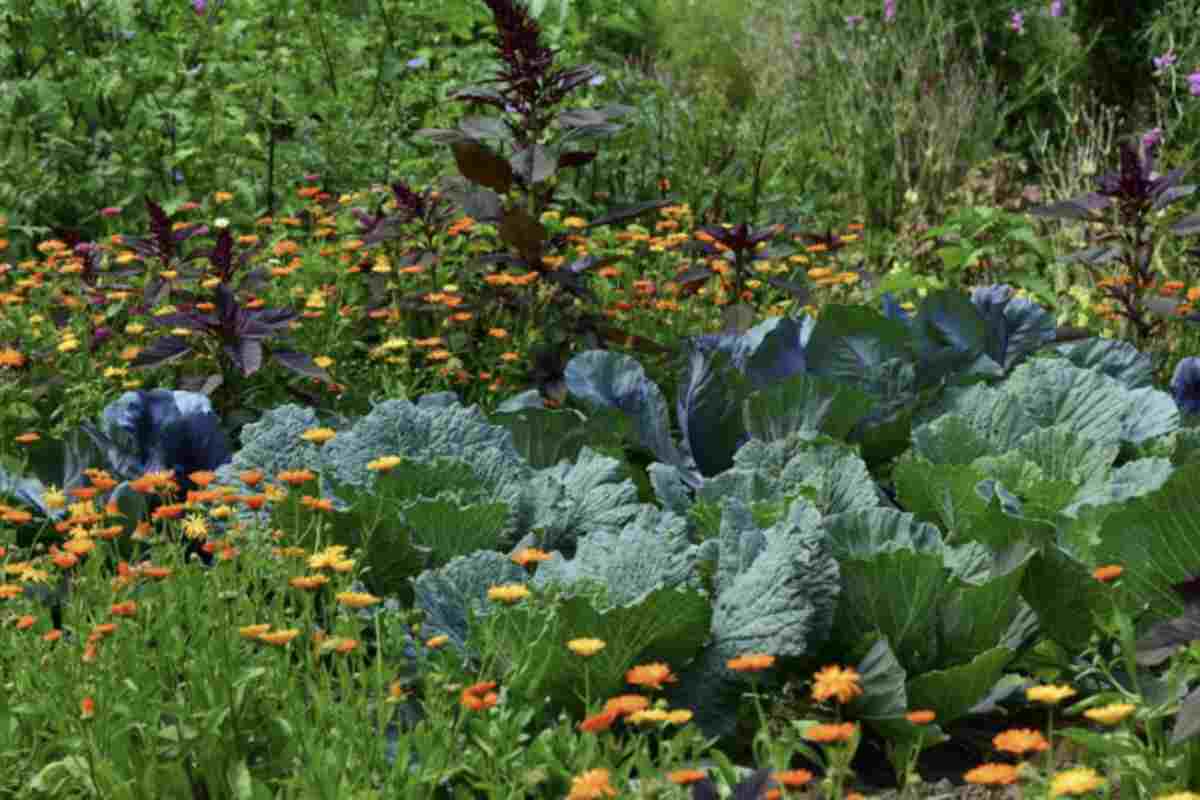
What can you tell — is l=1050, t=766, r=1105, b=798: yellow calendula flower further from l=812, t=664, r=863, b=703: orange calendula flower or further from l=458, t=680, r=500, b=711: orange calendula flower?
l=458, t=680, r=500, b=711: orange calendula flower

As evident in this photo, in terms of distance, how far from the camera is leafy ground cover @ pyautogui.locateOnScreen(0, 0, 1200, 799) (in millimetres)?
2223

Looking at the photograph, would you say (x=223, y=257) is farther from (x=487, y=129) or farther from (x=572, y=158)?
(x=572, y=158)

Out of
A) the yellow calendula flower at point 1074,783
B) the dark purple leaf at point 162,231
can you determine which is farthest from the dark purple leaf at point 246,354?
the yellow calendula flower at point 1074,783

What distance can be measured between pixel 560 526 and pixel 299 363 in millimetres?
1098

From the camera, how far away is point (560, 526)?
2.99 meters

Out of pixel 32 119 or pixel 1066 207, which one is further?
pixel 32 119

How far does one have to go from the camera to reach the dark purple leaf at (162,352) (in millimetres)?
3754

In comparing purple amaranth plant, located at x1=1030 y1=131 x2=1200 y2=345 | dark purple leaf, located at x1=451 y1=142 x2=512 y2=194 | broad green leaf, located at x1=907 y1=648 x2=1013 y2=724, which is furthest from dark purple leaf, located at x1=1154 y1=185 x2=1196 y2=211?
broad green leaf, located at x1=907 y1=648 x2=1013 y2=724

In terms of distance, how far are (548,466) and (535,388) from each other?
0.69 m

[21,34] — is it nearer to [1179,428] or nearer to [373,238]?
[373,238]

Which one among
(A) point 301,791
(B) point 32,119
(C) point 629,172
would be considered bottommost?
(A) point 301,791

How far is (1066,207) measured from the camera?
4.12m

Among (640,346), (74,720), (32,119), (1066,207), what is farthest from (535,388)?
(32,119)

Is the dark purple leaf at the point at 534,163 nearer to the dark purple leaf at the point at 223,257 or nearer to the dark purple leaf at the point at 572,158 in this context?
the dark purple leaf at the point at 572,158
